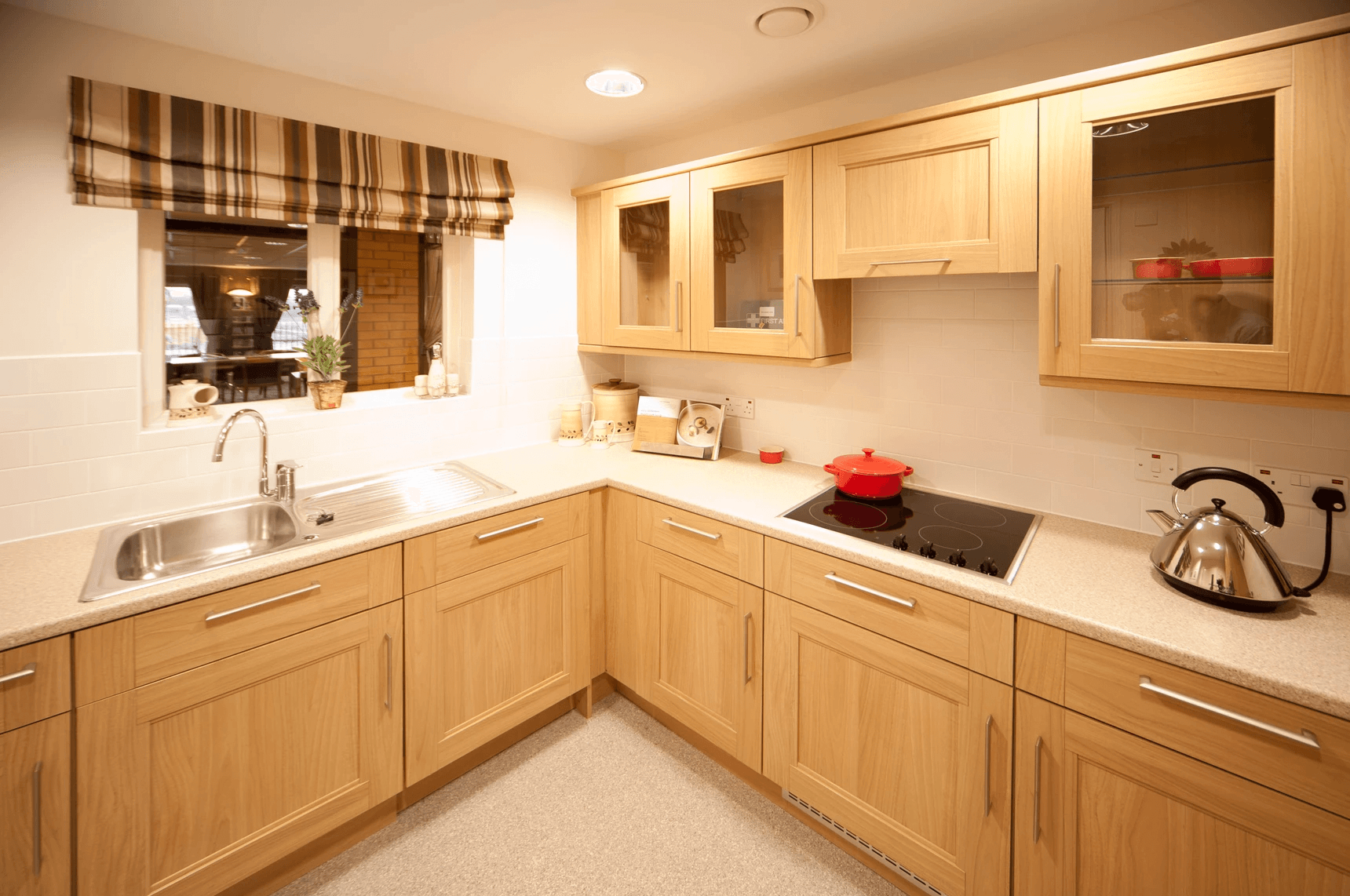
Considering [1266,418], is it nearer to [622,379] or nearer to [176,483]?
[622,379]

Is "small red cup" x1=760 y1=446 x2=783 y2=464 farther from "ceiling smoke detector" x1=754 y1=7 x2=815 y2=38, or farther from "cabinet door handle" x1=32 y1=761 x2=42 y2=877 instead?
"cabinet door handle" x1=32 y1=761 x2=42 y2=877

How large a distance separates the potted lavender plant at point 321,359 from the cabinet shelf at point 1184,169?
247 cm

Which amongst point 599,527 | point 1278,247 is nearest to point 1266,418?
point 1278,247

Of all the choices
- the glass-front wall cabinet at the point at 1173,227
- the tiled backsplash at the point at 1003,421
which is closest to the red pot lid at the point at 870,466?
the tiled backsplash at the point at 1003,421

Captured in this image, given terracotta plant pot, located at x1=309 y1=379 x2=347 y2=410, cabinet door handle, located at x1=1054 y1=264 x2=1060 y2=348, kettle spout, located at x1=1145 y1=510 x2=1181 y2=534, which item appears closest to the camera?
kettle spout, located at x1=1145 y1=510 x2=1181 y2=534

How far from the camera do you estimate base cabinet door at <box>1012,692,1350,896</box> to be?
112cm

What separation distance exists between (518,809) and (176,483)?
151 centimetres

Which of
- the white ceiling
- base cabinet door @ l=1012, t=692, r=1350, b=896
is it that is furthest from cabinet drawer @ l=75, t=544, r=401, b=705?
base cabinet door @ l=1012, t=692, r=1350, b=896

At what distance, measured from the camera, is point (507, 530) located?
6.88ft

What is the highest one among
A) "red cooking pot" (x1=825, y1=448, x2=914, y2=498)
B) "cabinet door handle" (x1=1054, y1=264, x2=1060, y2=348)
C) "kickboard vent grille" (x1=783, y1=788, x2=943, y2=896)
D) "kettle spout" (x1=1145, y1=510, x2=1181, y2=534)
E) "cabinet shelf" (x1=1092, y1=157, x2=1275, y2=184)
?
"cabinet shelf" (x1=1092, y1=157, x2=1275, y2=184)

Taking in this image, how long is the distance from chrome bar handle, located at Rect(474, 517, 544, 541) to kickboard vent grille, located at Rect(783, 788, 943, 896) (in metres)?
1.18

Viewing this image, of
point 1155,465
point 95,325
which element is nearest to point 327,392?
point 95,325

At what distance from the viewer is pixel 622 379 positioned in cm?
329

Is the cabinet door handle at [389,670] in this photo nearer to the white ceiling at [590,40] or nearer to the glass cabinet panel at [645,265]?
the glass cabinet panel at [645,265]
